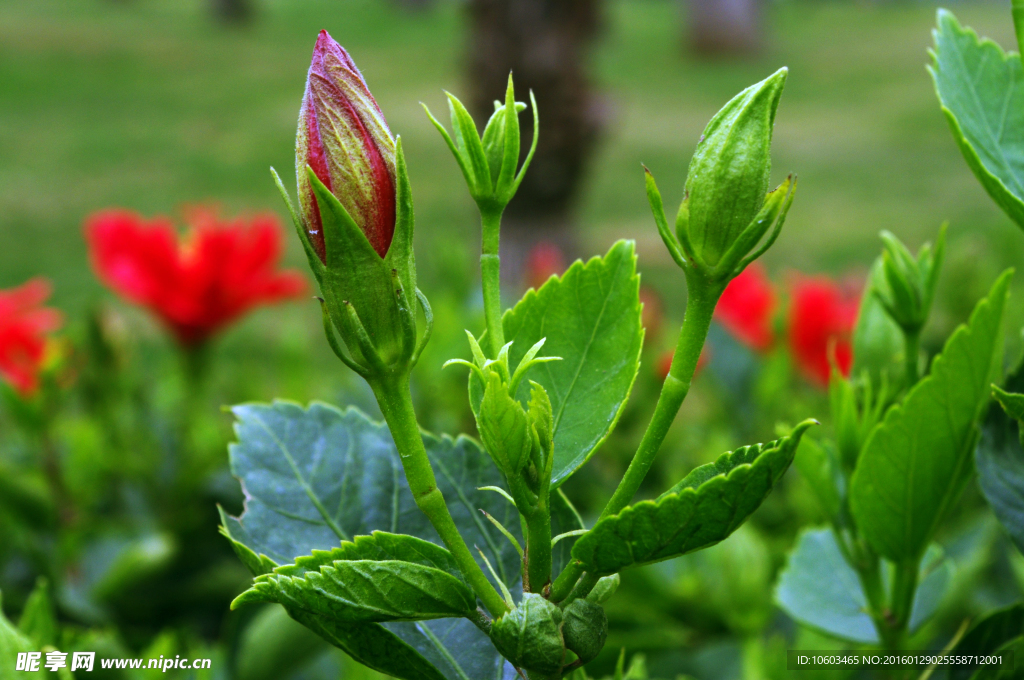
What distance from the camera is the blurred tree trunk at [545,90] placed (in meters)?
4.62

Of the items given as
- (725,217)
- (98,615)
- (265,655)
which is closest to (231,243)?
(98,615)

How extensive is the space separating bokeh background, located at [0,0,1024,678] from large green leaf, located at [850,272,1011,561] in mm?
404

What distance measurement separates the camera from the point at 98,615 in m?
1.33

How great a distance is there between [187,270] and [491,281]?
54.5 inches

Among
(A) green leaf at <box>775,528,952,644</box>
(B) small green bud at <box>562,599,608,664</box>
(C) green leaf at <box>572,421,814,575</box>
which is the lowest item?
(A) green leaf at <box>775,528,952,644</box>

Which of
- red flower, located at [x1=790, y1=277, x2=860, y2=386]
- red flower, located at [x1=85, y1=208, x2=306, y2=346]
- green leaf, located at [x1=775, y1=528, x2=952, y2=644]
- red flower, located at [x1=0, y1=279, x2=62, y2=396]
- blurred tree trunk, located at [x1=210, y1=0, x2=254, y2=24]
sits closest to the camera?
green leaf, located at [x1=775, y1=528, x2=952, y2=644]

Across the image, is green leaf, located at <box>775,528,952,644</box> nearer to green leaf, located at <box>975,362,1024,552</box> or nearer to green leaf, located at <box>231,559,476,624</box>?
green leaf, located at <box>975,362,1024,552</box>

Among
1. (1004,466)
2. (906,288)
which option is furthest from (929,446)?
(906,288)

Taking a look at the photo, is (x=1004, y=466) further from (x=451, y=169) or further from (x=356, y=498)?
(x=451, y=169)

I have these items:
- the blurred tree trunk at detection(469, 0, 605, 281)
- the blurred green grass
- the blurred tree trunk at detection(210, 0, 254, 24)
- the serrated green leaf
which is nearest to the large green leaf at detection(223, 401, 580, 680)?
the serrated green leaf

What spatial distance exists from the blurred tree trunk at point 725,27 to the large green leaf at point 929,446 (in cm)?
1511

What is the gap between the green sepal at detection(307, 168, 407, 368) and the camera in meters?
0.50

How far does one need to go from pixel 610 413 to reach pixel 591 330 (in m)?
0.07

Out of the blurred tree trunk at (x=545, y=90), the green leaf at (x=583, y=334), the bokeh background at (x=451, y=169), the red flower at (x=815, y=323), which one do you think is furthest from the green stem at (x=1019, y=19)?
the blurred tree trunk at (x=545, y=90)
